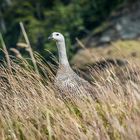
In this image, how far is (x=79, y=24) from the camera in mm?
40125

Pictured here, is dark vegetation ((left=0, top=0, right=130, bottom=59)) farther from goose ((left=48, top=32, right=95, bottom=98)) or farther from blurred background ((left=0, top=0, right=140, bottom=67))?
goose ((left=48, top=32, right=95, bottom=98))

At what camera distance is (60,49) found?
440 inches

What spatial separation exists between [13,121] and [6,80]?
113 cm

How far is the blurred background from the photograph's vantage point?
101 ft

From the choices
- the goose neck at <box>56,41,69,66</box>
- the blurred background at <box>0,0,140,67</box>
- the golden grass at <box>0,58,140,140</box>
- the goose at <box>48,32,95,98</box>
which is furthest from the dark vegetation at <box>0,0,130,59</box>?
the golden grass at <box>0,58,140,140</box>

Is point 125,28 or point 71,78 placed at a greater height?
point 71,78

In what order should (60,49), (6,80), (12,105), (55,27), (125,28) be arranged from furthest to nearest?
(55,27), (125,28), (60,49), (6,80), (12,105)

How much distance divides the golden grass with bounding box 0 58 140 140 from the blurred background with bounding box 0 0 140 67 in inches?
622

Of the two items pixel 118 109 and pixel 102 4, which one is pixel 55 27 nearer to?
pixel 102 4

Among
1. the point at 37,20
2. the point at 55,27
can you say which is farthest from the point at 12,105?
the point at 37,20

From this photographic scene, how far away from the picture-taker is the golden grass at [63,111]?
6.82 metres

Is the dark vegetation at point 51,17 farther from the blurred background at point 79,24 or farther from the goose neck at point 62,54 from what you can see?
the goose neck at point 62,54

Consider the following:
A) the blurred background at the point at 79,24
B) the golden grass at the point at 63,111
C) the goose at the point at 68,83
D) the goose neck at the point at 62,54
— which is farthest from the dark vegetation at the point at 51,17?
the golden grass at the point at 63,111

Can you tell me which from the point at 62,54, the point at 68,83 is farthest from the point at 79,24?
the point at 68,83
